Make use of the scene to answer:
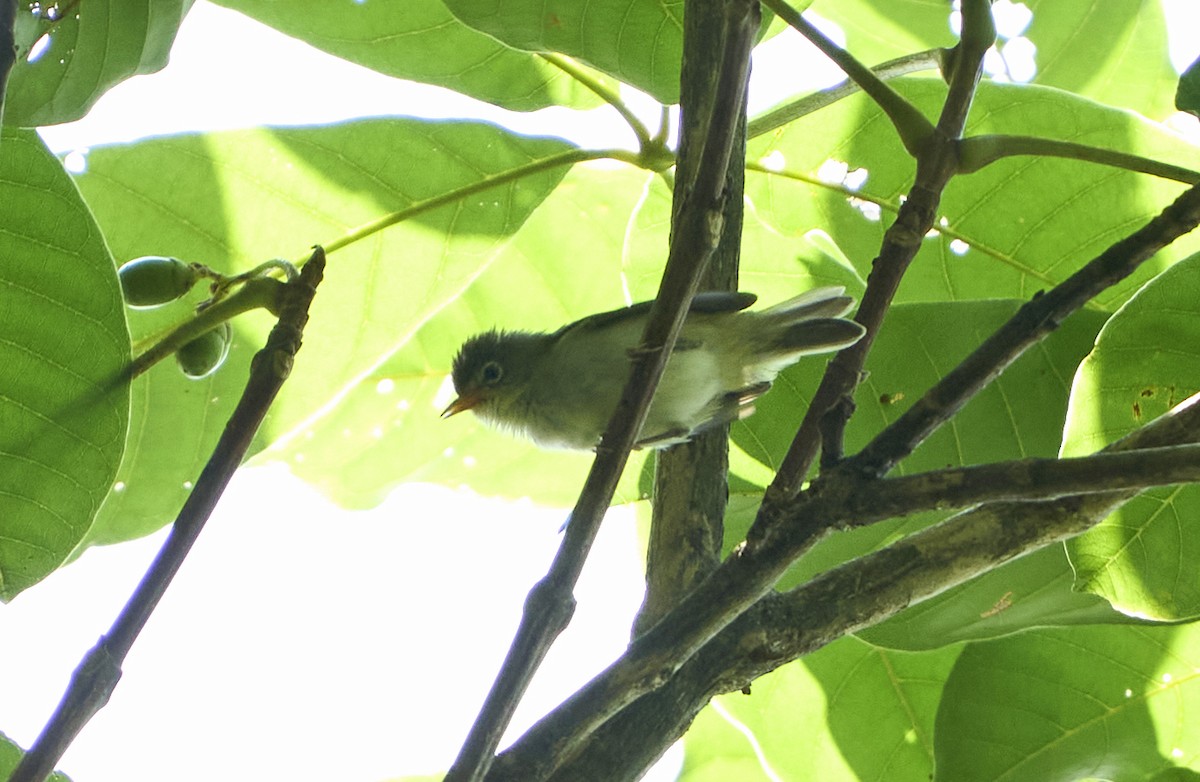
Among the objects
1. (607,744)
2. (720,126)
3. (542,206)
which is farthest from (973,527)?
(542,206)

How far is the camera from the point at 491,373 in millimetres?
2801

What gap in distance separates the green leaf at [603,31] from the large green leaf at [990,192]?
49 cm

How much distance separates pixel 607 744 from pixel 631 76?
1210 millimetres

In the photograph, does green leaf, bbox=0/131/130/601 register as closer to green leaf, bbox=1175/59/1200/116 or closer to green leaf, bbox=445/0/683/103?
green leaf, bbox=445/0/683/103

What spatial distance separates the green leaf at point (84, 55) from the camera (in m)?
1.94

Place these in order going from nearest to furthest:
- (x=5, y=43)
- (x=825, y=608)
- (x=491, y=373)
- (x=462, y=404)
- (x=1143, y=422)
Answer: (x=5, y=43) → (x=825, y=608) → (x=1143, y=422) → (x=491, y=373) → (x=462, y=404)

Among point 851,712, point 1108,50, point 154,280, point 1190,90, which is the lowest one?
point 154,280

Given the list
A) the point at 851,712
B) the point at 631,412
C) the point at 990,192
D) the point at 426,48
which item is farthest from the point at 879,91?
the point at 851,712

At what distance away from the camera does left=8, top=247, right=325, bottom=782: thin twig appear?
1132mm

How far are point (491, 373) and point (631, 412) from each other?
141cm

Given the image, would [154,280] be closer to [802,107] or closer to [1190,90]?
[802,107]

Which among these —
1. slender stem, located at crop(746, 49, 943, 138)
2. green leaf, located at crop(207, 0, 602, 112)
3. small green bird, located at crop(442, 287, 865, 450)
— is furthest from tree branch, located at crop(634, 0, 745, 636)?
green leaf, located at crop(207, 0, 602, 112)

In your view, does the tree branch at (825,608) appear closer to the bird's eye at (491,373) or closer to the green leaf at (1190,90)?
the green leaf at (1190,90)

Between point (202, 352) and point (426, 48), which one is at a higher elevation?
point (426, 48)
